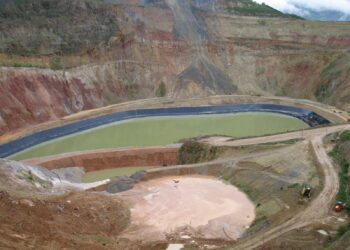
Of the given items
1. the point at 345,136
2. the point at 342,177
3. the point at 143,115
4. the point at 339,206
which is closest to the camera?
the point at 339,206

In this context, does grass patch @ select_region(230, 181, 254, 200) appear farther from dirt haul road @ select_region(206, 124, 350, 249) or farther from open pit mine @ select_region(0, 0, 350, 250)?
dirt haul road @ select_region(206, 124, 350, 249)

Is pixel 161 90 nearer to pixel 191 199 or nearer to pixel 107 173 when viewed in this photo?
pixel 107 173

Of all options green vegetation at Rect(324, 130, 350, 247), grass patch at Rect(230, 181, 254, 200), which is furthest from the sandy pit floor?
green vegetation at Rect(324, 130, 350, 247)

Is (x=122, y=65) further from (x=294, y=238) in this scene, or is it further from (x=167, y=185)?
(x=294, y=238)

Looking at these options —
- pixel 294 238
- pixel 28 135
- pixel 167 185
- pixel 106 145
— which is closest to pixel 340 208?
pixel 294 238

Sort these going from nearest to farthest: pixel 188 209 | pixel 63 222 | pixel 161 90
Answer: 1. pixel 63 222
2. pixel 188 209
3. pixel 161 90

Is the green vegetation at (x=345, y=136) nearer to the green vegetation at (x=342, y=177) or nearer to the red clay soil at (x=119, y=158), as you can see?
the green vegetation at (x=342, y=177)

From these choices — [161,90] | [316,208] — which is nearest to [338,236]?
[316,208]
